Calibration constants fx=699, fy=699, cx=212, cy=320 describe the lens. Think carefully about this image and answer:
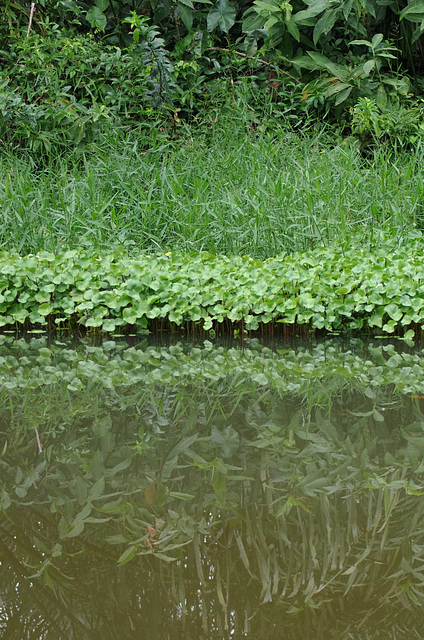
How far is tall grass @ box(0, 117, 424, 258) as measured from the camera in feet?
16.0

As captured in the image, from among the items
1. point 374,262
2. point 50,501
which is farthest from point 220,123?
point 50,501

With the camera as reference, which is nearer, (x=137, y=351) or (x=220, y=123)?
(x=137, y=351)

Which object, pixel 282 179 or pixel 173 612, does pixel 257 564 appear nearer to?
pixel 173 612

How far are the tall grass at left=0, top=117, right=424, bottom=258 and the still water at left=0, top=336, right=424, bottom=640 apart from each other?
A: 1810 mm

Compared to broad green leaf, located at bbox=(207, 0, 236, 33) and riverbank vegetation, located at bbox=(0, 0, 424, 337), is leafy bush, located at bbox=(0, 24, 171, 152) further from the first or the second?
broad green leaf, located at bbox=(207, 0, 236, 33)

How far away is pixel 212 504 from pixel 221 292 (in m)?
2.34

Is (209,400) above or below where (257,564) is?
below

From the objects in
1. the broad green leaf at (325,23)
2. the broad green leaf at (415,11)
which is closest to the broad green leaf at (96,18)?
the broad green leaf at (325,23)

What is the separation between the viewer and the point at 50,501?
1.86 m

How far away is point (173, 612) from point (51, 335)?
3.15 m

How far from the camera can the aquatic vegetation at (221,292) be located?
4039 mm

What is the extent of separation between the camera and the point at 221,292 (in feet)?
13.4

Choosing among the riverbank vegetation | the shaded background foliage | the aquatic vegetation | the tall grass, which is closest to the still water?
the aquatic vegetation

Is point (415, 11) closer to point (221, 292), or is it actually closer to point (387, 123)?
point (387, 123)
